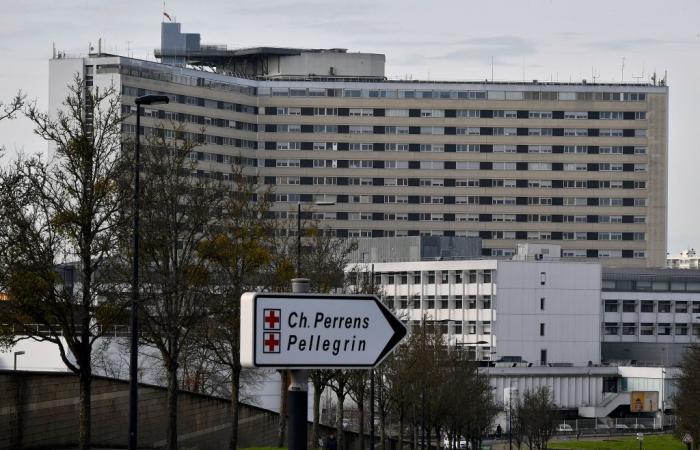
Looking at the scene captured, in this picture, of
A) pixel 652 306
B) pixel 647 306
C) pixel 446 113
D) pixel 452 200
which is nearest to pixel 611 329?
pixel 647 306

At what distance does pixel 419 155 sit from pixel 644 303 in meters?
40.7

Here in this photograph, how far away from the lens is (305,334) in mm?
11602

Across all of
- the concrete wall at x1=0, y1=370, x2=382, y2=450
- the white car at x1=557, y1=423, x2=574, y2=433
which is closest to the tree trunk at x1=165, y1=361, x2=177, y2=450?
the concrete wall at x1=0, y1=370, x2=382, y2=450

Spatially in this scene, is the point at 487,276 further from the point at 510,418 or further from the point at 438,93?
the point at 438,93

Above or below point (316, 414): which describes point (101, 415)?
above

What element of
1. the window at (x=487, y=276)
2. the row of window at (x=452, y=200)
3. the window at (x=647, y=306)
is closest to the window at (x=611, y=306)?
the window at (x=647, y=306)

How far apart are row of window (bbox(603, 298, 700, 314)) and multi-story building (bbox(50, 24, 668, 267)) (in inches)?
1132

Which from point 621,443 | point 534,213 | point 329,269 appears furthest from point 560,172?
point 329,269

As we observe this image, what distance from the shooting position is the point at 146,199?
43781mm

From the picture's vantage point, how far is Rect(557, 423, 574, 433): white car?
427 ft

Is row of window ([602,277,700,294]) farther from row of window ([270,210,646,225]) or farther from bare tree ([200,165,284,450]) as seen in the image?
bare tree ([200,165,284,450])

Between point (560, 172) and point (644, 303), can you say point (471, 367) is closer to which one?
point (644, 303)

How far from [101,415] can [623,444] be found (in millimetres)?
65626

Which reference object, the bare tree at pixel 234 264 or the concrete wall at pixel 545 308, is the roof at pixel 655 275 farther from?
the bare tree at pixel 234 264
